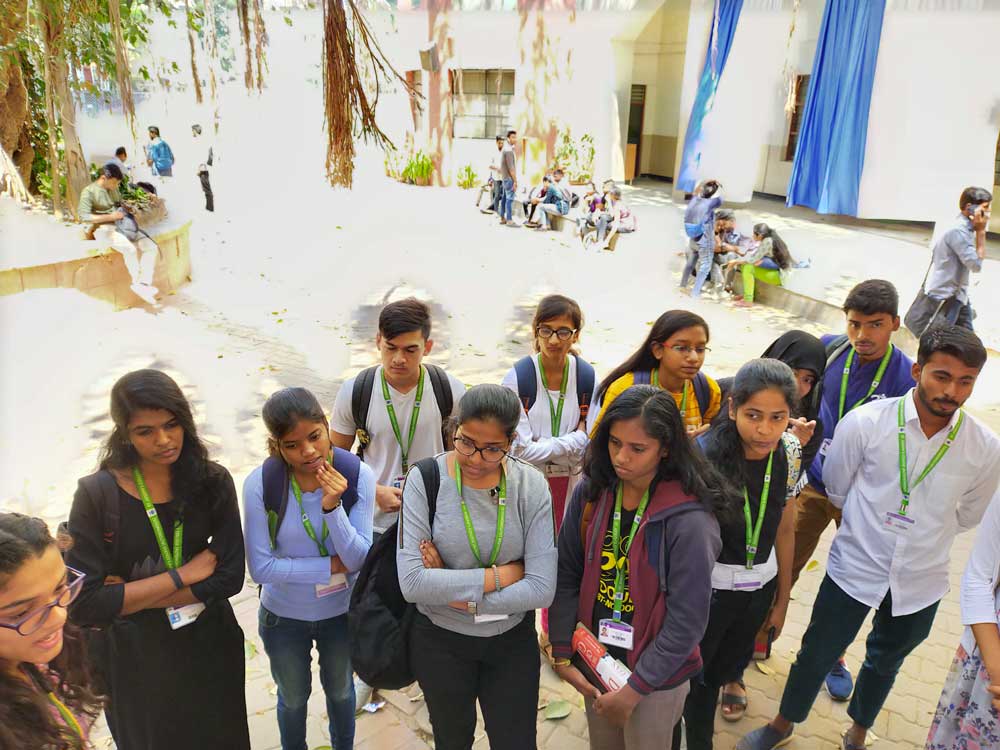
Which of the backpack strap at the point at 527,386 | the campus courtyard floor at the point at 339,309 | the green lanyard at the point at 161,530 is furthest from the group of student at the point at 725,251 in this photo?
the green lanyard at the point at 161,530

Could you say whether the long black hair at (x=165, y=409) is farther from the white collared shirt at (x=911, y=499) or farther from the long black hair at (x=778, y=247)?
the long black hair at (x=778, y=247)

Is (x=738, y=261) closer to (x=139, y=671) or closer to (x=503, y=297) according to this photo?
(x=503, y=297)

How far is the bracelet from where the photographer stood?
186 cm

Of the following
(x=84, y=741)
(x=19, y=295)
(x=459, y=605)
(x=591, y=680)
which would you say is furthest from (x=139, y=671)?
(x=19, y=295)

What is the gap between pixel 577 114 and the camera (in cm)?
726

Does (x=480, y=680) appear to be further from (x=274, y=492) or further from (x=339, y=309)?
(x=339, y=309)

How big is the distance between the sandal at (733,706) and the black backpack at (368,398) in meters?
1.57

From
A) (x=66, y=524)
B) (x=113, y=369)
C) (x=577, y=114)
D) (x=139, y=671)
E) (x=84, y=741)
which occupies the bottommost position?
(x=113, y=369)

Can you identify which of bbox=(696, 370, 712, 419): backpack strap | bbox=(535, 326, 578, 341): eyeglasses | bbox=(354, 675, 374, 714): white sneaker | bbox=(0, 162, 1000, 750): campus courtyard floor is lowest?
bbox=(354, 675, 374, 714): white sneaker

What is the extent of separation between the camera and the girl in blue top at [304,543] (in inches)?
78.2

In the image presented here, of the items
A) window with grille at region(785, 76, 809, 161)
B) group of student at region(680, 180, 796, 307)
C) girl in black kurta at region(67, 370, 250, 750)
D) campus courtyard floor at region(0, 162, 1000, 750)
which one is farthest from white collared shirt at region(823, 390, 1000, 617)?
window with grille at region(785, 76, 809, 161)

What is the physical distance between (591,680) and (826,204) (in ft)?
26.3

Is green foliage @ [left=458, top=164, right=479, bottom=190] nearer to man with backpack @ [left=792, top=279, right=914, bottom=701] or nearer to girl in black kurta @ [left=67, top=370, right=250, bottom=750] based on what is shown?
man with backpack @ [left=792, top=279, right=914, bottom=701]

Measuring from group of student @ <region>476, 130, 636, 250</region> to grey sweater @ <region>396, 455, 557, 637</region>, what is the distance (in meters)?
5.80
